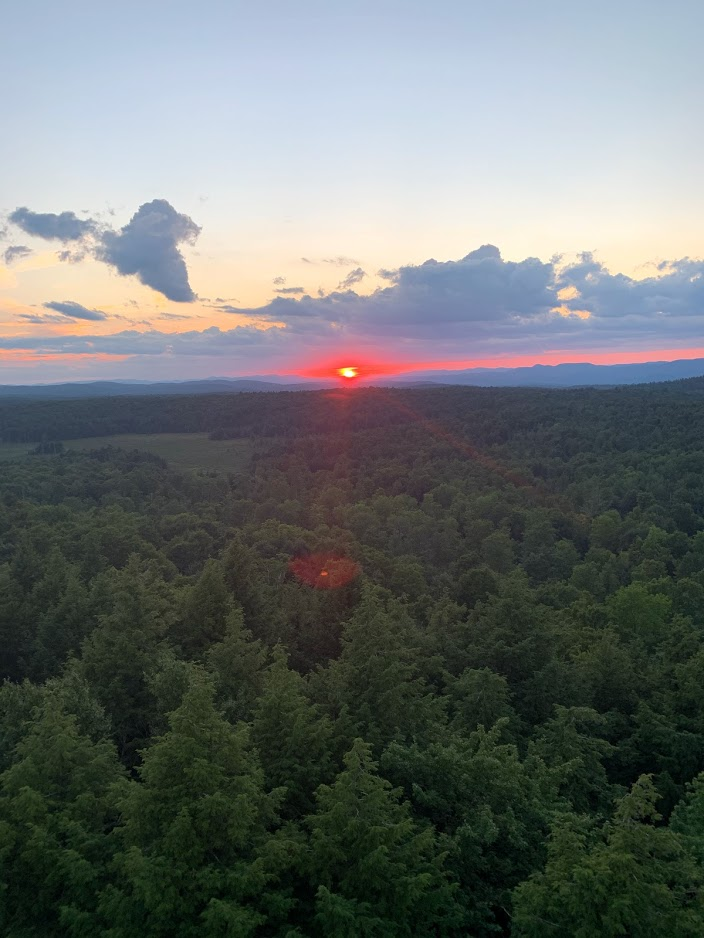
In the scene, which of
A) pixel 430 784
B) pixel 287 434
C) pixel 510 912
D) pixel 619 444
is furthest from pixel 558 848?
pixel 287 434

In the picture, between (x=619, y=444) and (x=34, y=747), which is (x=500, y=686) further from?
(x=619, y=444)

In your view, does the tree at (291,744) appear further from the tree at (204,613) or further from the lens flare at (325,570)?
the lens flare at (325,570)

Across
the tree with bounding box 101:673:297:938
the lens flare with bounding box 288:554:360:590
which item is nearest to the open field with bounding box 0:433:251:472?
the lens flare with bounding box 288:554:360:590

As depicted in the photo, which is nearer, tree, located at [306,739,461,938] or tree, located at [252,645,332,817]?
tree, located at [306,739,461,938]

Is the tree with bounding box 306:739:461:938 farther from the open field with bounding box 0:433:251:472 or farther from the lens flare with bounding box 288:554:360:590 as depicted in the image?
the open field with bounding box 0:433:251:472

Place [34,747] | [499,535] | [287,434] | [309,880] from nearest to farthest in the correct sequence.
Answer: [309,880]
[34,747]
[499,535]
[287,434]

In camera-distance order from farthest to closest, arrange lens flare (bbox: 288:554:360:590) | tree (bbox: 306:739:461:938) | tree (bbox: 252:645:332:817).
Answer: lens flare (bbox: 288:554:360:590)
tree (bbox: 252:645:332:817)
tree (bbox: 306:739:461:938)

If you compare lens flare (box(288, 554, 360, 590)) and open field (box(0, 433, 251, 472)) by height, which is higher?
open field (box(0, 433, 251, 472))
